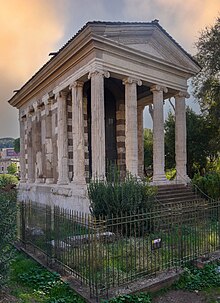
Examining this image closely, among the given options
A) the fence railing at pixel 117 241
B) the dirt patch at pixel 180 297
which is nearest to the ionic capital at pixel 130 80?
the fence railing at pixel 117 241

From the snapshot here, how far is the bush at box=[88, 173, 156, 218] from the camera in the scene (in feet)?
28.4

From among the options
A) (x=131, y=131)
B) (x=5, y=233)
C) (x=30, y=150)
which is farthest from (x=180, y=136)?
(x=5, y=233)

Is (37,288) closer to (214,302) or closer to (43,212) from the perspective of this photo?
(43,212)

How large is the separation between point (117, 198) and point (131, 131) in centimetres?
488

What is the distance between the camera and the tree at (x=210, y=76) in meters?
18.2

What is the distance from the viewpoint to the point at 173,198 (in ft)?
41.9

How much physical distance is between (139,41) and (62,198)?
7.98 meters

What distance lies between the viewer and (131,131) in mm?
12977

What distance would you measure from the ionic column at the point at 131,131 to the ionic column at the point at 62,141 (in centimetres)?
335

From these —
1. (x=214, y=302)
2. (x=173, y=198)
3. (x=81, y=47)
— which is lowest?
(x=214, y=302)

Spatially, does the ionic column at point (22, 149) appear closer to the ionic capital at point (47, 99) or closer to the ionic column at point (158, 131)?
the ionic capital at point (47, 99)

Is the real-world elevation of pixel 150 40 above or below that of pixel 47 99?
above

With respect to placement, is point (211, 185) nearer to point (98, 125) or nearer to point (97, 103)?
point (98, 125)

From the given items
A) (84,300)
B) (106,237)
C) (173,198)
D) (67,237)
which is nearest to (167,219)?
(106,237)
